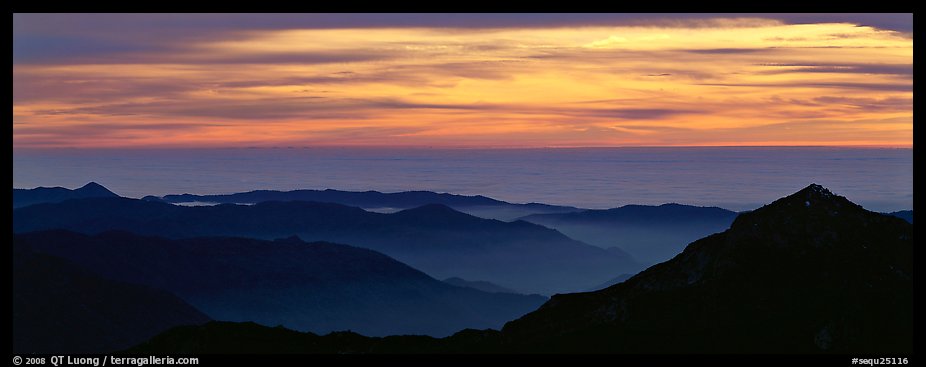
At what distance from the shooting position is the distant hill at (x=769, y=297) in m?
95.1

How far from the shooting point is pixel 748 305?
10100cm

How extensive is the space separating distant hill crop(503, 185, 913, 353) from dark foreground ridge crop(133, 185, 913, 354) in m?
0.12

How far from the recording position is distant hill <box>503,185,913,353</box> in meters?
95.1

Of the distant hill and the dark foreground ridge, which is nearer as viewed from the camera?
the distant hill

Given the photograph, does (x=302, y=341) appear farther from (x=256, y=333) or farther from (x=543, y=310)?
(x=543, y=310)

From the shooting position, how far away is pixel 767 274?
106 m

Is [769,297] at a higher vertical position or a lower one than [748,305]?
higher

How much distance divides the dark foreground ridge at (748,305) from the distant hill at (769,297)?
0.12m

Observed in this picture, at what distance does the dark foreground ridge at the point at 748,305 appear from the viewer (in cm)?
9544

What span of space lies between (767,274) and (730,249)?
5.96 metres

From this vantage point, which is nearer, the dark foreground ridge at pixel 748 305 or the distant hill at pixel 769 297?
the distant hill at pixel 769 297

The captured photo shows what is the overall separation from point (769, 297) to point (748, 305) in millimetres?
2882

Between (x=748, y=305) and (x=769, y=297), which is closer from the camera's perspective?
(x=748, y=305)

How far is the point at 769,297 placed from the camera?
102062mm
